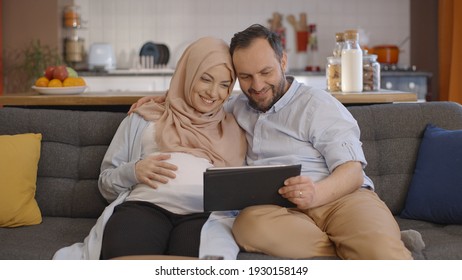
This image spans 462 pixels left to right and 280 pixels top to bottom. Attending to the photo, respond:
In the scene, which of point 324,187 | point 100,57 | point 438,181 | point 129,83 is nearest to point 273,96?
point 324,187

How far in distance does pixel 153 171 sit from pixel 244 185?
42 centimetres

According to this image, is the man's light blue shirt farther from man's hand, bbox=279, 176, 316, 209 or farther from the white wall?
the white wall

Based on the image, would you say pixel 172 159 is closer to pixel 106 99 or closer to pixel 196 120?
pixel 196 120

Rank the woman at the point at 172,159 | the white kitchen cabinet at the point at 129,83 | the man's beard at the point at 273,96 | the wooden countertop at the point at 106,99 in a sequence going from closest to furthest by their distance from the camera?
the woman at the point at 172,159 < the man's beard at the point at 273,96 < the wooden countertop at the point at 106,99 < the white kitchen cabinet at the point at 129,83

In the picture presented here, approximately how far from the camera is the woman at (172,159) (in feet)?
6.93

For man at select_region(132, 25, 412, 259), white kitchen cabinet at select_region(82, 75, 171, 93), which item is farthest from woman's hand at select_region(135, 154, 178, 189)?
white kitchen cabinet at select_region(82, 75, 171, 93)

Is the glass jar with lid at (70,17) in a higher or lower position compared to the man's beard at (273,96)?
higher

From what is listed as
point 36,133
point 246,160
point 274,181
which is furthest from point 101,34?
point 274,181

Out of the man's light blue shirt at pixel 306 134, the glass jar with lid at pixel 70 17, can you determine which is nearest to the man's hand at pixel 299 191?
the man's light blue shirt at pixel 306 134

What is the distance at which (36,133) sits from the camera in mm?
2695

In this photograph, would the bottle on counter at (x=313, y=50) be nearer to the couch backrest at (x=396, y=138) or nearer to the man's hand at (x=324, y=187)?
the couch backrest at (x=396, y=138)

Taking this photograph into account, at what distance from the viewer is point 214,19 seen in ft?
20.6

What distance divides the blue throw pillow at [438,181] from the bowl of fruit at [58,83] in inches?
66.7
